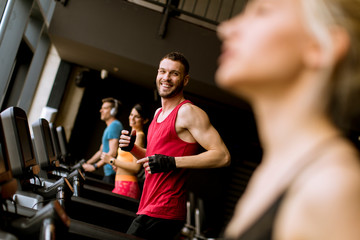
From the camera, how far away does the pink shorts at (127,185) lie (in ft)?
11.7

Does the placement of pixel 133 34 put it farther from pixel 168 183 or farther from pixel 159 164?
pixel 159 164

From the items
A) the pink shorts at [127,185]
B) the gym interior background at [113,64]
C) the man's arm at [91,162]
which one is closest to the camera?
the pink shorts at [127,185]

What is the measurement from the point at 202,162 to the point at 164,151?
202 mm

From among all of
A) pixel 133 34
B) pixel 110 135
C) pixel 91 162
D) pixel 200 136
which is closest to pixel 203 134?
pixel 200 136

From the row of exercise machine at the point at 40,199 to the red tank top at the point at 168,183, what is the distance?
0.30m

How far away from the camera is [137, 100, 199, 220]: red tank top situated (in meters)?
2.00

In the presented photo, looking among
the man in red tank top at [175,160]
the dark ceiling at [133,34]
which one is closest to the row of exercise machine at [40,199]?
the man in red tank top at [175,160]

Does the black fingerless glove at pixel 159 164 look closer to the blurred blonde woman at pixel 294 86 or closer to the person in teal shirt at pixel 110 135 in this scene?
the blurred blonde woman at pixel 294 86

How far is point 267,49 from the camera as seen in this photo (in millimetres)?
581

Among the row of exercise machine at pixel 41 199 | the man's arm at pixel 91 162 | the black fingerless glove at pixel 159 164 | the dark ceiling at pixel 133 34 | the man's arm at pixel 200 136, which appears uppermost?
the dark ceiling at pixel 133 34

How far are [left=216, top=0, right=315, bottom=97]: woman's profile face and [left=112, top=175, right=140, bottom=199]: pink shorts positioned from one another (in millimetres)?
3025

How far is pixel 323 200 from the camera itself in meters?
0.47

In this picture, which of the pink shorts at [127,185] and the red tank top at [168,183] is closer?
the red tank top at [168,183]

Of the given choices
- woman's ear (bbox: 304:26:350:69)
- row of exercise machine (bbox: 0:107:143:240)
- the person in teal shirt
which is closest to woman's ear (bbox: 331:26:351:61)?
woman's ear (bbox: 304:26:350:69)
